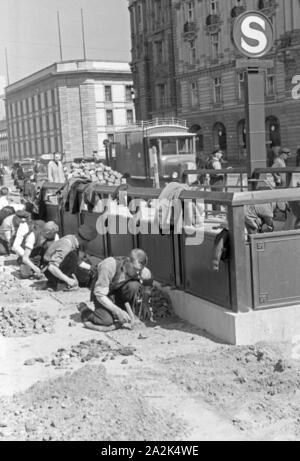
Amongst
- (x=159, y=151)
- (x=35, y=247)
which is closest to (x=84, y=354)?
(x=35, y=247)

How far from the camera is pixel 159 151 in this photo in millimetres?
25859

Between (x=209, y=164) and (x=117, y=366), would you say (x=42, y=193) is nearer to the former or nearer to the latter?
(x=209, y=164)

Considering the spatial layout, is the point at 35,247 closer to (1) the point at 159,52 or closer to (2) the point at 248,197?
(2) the point at 248,197

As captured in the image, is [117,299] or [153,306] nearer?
[117,299]

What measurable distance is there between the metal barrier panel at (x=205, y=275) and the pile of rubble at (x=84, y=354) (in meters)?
1.13

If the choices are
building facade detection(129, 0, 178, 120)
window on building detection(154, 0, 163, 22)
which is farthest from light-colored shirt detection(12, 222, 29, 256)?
window on building detection(154, 0, 163, 22)

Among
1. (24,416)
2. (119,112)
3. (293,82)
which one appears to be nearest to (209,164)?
(24,416)

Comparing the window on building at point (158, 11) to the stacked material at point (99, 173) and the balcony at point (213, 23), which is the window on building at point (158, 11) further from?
the stacked material at point (99, 173)

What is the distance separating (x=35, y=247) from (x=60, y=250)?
1.84 m

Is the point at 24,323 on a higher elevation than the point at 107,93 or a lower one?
lower

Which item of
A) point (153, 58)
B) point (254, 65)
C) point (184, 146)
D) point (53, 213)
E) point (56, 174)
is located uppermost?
point (153, 58)

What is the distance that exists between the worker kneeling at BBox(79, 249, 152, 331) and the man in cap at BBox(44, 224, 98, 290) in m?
2.06

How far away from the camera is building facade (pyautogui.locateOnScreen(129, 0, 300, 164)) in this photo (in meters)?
46.7

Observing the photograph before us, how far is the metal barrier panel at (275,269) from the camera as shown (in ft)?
22.1
